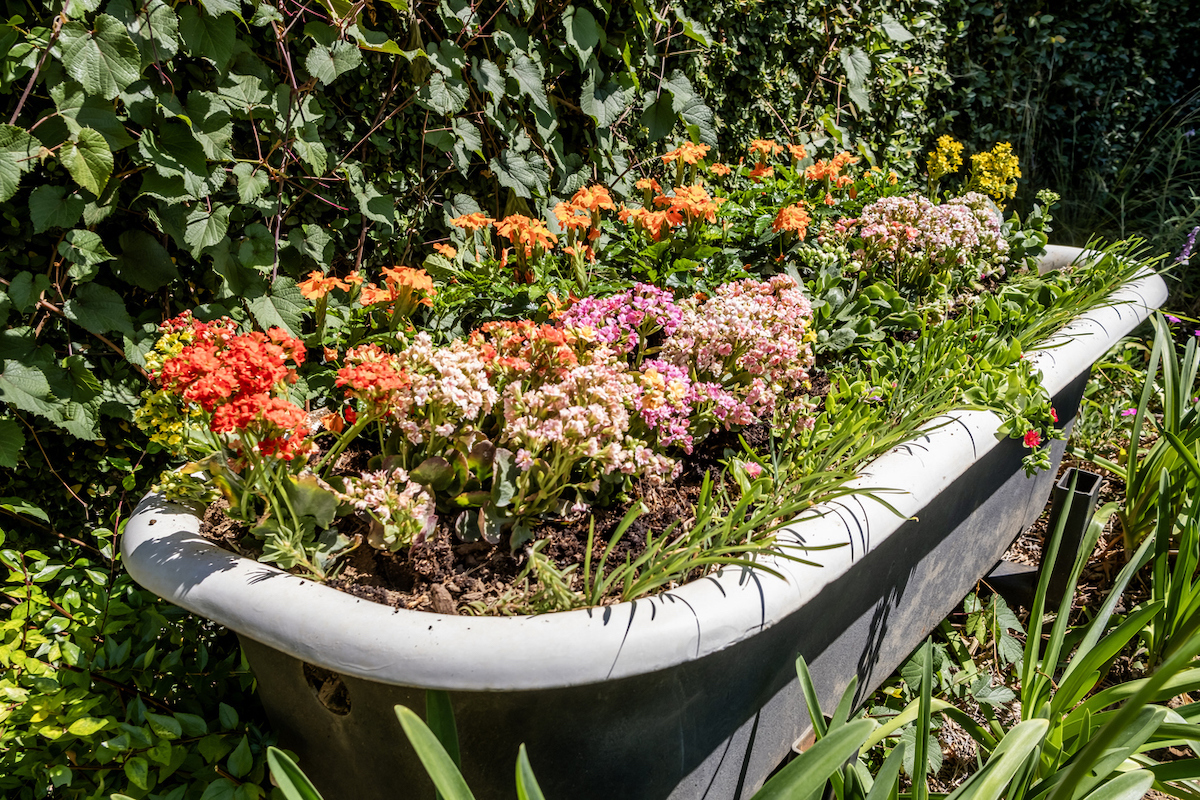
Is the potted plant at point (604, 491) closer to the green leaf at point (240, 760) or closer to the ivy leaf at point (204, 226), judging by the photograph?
the green leaf at point (240, 760)

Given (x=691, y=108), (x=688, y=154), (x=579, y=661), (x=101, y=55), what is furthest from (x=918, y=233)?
(x=101, y=55)

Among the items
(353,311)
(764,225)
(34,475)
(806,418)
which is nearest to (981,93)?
(764,225)

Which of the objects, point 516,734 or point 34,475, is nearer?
point 516,734

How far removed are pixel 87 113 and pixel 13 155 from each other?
0.15 metres

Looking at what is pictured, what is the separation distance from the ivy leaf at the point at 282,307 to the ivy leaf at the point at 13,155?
454 mm

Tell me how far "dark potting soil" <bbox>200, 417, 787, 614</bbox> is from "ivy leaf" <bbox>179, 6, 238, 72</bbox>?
835 mm

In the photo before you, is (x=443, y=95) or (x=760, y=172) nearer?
(x=443, y=95)

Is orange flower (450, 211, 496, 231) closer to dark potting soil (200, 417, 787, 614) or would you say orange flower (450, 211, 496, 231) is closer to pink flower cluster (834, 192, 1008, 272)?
dark potting soil (200, 417, 787, 614)

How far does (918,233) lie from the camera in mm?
1982

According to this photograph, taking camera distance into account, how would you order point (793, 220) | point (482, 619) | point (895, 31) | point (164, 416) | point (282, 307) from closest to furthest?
point (482, 619)
point (164, 416)
point (282, 307)
point (793, 220)
point (895, 31)

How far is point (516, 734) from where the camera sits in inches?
37.4

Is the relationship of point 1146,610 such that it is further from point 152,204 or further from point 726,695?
point 152,204

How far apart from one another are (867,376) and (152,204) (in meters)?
1.51

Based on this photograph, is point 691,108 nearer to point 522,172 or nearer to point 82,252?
point 522,172
